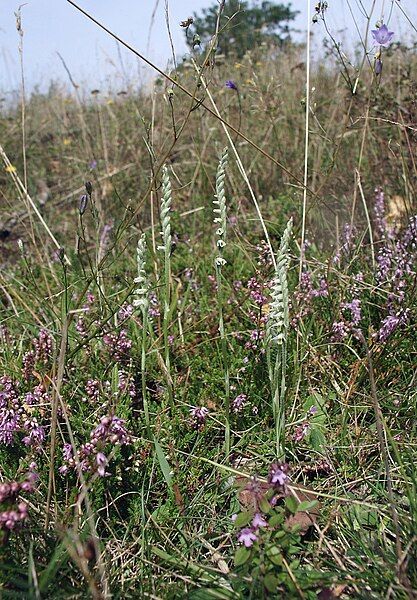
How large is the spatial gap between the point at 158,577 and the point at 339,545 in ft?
1.53

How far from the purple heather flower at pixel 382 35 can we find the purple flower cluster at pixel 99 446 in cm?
150

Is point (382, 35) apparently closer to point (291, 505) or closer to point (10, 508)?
point (291, 505)

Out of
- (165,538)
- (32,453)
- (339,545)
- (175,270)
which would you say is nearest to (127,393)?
(32,453)

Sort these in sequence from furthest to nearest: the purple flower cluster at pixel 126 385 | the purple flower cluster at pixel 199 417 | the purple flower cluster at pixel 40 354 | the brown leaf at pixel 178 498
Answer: the purple flower cluster at pixel 40 354, the purple flower cluster at pixel 126 385, the purple flower cluster at pixel 199 417, the brown leaf at pixel 178 498

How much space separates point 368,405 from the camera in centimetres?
193

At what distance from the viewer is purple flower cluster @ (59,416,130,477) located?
1370mm

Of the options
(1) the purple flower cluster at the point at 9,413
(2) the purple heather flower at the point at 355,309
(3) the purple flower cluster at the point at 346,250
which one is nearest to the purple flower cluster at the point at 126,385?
(1) the purple flower cluster at the point at 9,413

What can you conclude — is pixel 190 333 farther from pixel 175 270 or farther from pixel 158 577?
pixel 158 577

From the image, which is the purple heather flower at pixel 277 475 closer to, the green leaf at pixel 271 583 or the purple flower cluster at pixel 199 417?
the green leaf at pixel 271 583

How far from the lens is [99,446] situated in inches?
53.6

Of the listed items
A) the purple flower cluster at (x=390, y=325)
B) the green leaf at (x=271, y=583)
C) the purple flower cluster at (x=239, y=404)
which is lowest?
the green leaf at (x=271, y=583)

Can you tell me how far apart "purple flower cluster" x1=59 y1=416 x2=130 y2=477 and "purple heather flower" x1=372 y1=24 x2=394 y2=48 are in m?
1.50

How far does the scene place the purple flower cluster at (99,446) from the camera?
53.9 inches

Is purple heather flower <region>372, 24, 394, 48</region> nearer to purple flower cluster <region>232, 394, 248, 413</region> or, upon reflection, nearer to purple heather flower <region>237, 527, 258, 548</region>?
purple flower cluster <region>232, 394, 248, 413</region>
